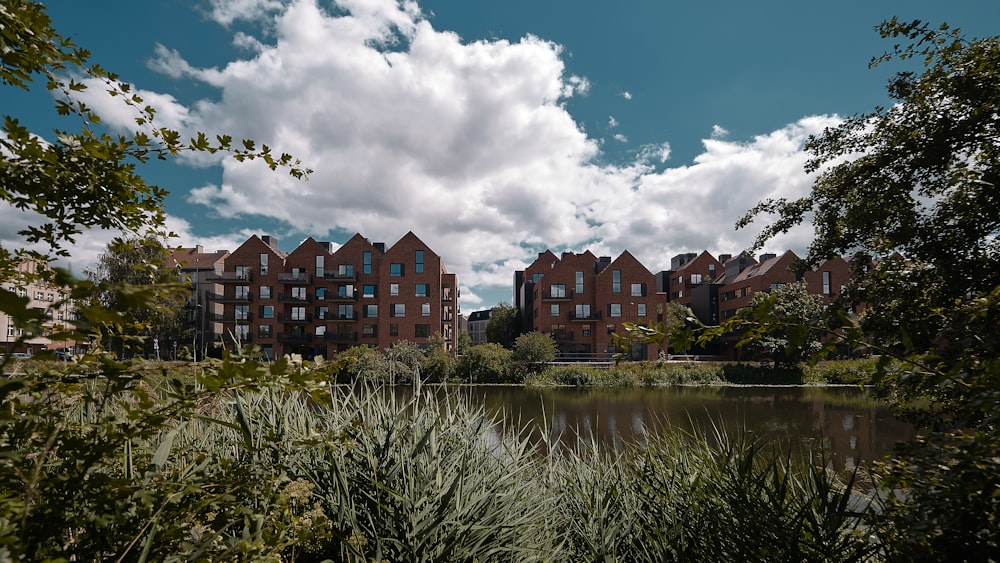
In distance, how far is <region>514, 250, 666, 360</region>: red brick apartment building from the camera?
4100 centimetres

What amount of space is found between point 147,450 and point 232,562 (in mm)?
1431

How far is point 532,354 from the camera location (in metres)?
33.5

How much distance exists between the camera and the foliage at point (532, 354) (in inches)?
1309

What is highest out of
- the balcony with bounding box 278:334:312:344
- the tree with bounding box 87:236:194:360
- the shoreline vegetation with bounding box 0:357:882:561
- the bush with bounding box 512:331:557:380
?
the tree with bounding box 87:236:194:360

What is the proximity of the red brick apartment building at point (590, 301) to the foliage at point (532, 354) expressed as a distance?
20.5 feet

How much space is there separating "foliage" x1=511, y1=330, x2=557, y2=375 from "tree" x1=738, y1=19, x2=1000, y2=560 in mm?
26890

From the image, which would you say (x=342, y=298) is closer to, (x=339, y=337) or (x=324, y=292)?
(x=324, y=292)

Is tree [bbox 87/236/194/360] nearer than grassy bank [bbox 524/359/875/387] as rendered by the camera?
Yes

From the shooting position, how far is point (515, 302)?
60094 millimetres

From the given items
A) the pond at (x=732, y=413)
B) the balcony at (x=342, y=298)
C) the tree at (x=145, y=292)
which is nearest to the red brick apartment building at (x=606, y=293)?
the pond at (x=732, y=413)

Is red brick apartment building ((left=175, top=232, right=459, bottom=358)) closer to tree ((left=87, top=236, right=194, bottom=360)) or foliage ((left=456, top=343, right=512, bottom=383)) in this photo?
foliage ((left=456, top=343, right=512, bottom=383))

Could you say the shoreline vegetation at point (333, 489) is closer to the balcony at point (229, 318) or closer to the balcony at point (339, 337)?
the balcony at point (339, 337)

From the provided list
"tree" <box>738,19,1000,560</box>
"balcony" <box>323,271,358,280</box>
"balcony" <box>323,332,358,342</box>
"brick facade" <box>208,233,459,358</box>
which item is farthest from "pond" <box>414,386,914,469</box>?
"balcony" <box>323,271,358,280</box>

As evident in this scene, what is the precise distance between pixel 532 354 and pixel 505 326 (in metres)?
18.3
